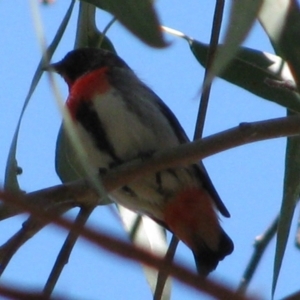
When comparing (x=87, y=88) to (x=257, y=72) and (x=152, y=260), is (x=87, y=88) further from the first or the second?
(x=152, y=260)

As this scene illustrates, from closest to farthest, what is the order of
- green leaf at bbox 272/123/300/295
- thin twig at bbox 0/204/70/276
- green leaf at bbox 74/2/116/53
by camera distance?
1. thin twig at bbox 0/204/70/276
2. green leaf at bbox 272/123/300/295
3. green leaf at bbox 74/2/116/53

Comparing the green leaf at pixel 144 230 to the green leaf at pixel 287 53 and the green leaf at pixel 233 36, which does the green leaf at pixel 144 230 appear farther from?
the green leaf at pixel 233 36

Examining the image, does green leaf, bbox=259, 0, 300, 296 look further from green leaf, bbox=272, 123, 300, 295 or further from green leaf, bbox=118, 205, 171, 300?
green leaf, bbox=118, 205, 171, 300

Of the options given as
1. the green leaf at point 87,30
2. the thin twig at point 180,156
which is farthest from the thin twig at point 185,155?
the green leaf at point 87,30

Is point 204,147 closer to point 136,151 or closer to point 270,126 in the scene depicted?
point 270,126

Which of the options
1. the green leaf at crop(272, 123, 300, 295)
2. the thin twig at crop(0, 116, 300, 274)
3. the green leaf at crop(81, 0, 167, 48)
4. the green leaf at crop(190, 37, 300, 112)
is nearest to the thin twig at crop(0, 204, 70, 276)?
the thin twig at crop(0, 116, 300, 274)

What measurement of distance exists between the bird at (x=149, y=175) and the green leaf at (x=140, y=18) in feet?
4.12

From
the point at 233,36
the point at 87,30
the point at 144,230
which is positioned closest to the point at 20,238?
the point at 233,36

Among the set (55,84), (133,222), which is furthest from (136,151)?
(55,84)

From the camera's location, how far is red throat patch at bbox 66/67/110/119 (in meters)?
2.26

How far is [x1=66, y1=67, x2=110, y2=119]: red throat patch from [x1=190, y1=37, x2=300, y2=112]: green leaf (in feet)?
2.10

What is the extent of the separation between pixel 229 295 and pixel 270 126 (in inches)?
41.7

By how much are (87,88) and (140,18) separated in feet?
5.25

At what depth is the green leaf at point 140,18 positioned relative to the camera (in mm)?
623
